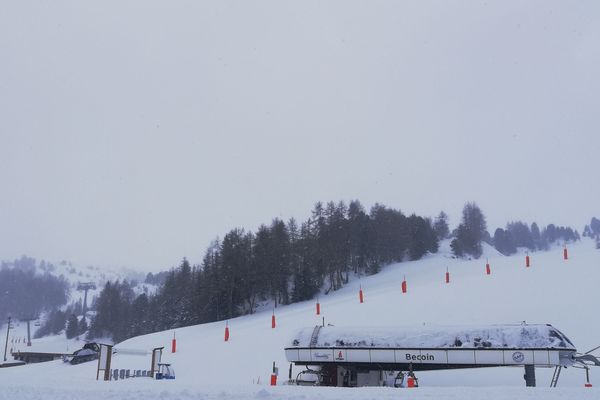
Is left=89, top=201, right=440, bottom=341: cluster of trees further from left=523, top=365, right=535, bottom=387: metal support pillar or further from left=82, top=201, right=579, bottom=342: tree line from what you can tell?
left=523, top=365, right=535, bottom=387: metal support pillar

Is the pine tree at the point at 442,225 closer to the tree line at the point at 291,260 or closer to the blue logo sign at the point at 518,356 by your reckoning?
the tree line at the point at 291,260

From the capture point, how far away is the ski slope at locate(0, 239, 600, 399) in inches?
485

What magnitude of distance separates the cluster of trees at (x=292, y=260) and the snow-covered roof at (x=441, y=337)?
40.7 metres

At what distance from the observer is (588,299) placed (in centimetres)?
2395

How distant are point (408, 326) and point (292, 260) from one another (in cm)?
4852

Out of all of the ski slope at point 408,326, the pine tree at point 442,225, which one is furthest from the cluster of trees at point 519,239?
the ski slope at point 408,326

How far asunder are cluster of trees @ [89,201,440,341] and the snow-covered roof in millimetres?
40668

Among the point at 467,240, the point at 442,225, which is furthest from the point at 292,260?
the point at 442,225

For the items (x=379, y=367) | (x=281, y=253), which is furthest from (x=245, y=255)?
(x=379, y=367)

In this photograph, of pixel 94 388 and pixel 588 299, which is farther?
pixel 588 299

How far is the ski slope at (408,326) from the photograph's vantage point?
→ 12.3 meters

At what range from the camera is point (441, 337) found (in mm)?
16391

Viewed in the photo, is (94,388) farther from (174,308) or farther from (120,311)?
(120,311)

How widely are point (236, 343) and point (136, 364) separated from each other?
5037 mm
